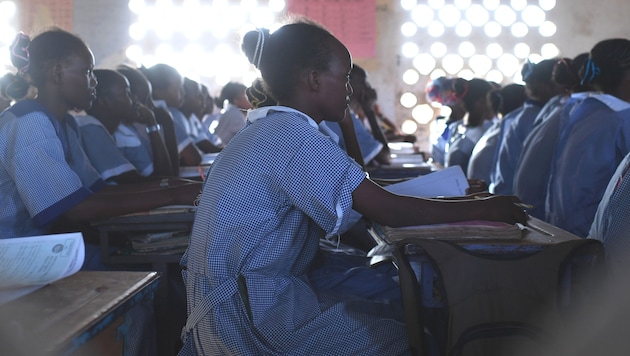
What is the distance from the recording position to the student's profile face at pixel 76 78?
6.68ft

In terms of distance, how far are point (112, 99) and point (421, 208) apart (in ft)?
6.37

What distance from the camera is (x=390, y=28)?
7.37 meters

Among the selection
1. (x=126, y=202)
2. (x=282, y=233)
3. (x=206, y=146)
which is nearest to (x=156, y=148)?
(x=126, y=202)

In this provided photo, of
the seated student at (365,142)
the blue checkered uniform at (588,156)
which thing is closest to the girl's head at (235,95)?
the seated student at (365,142)

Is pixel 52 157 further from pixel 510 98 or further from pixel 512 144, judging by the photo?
pixel 510 98

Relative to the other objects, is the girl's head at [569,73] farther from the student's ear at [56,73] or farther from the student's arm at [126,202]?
the student's ear at [56,73]

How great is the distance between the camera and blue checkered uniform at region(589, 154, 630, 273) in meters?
1.34

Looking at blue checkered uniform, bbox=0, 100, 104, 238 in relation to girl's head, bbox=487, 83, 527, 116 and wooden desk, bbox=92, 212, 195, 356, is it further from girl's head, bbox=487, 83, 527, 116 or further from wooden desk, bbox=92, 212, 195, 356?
girl's head, bbox=487, 83, 527, 116

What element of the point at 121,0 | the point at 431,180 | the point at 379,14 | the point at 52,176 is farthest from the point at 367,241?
the point at 121,0

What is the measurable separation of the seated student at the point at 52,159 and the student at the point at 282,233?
Result: 601 millimetres

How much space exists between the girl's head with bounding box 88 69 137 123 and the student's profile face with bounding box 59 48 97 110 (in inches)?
27.0

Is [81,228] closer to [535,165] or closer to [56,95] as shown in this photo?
[56,95]

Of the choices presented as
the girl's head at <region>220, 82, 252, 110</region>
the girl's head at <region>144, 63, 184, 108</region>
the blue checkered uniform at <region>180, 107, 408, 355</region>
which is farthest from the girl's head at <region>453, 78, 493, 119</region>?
the blue checkered uniform at <region>180, 107, 408, 355</region>

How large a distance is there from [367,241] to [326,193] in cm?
130
